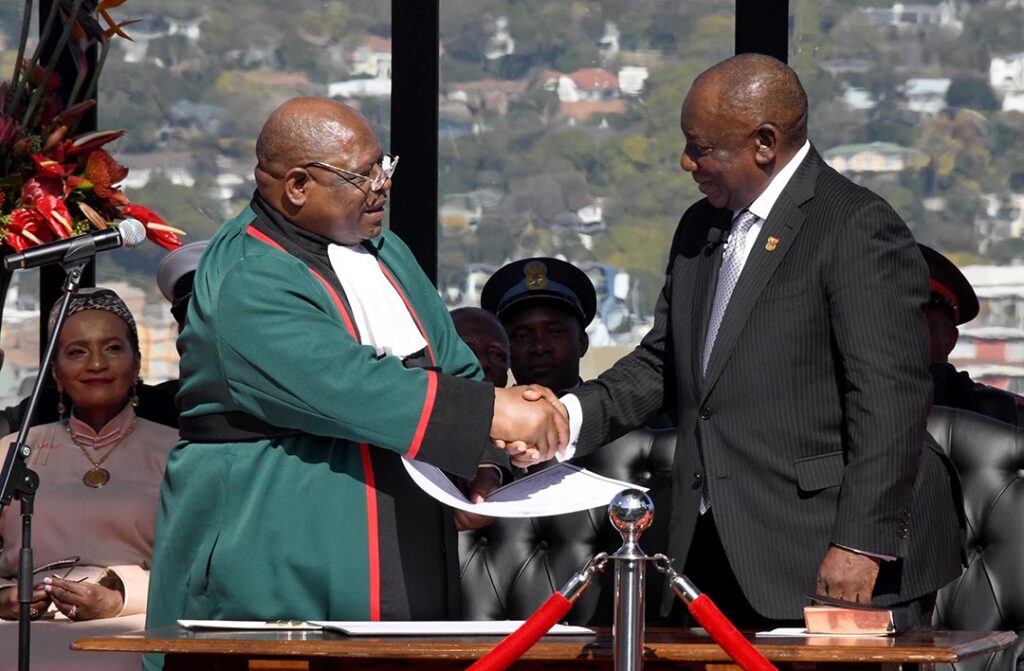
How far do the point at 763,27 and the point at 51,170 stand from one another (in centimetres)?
243

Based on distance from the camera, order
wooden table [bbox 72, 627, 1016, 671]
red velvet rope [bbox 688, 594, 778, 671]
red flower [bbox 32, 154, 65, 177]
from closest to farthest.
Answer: red velvet rope [bbox 688, 594, 778, 671], wooden table [bbox 72, 627, 1016, 671], red flower [bbox 32, 154, 65, 177]

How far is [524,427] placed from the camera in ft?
11.6

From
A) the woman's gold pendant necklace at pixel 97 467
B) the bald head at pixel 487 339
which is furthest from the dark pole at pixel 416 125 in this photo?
the woman's gold pendant necklace at pixel 97 467

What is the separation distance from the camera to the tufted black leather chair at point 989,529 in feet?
14.1

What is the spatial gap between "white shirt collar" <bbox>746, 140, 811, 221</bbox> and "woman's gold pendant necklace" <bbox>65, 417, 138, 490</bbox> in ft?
7.14

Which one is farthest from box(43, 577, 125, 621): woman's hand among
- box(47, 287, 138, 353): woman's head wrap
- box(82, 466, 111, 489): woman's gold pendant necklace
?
box(47, 287, 138, 353): woman's head wrap

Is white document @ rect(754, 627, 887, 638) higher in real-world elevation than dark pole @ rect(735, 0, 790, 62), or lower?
lower

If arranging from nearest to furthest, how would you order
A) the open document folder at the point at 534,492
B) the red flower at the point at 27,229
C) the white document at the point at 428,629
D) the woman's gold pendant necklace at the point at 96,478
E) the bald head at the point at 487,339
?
the white document at the point at 428,629, the open document folder at the point at 534,492, the red flower at the point at 27,229, the woman's gold pendant necklace at the point at 96,478, the bald head at the point at 487,339

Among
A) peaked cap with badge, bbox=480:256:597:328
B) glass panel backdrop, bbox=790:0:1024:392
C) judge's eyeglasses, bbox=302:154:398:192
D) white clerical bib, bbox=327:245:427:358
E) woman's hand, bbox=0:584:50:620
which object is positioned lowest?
woman's hand, bbox=0:584:50:620

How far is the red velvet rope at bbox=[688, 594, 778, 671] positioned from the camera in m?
2.71

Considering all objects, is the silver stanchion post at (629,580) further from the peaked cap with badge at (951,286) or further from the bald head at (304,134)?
the peaked cap with badge at (951,286)

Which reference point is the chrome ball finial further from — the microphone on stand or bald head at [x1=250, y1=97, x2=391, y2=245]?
the microphone on stand

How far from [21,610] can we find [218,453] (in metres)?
0.66

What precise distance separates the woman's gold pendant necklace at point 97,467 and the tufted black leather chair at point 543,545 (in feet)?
3.41
